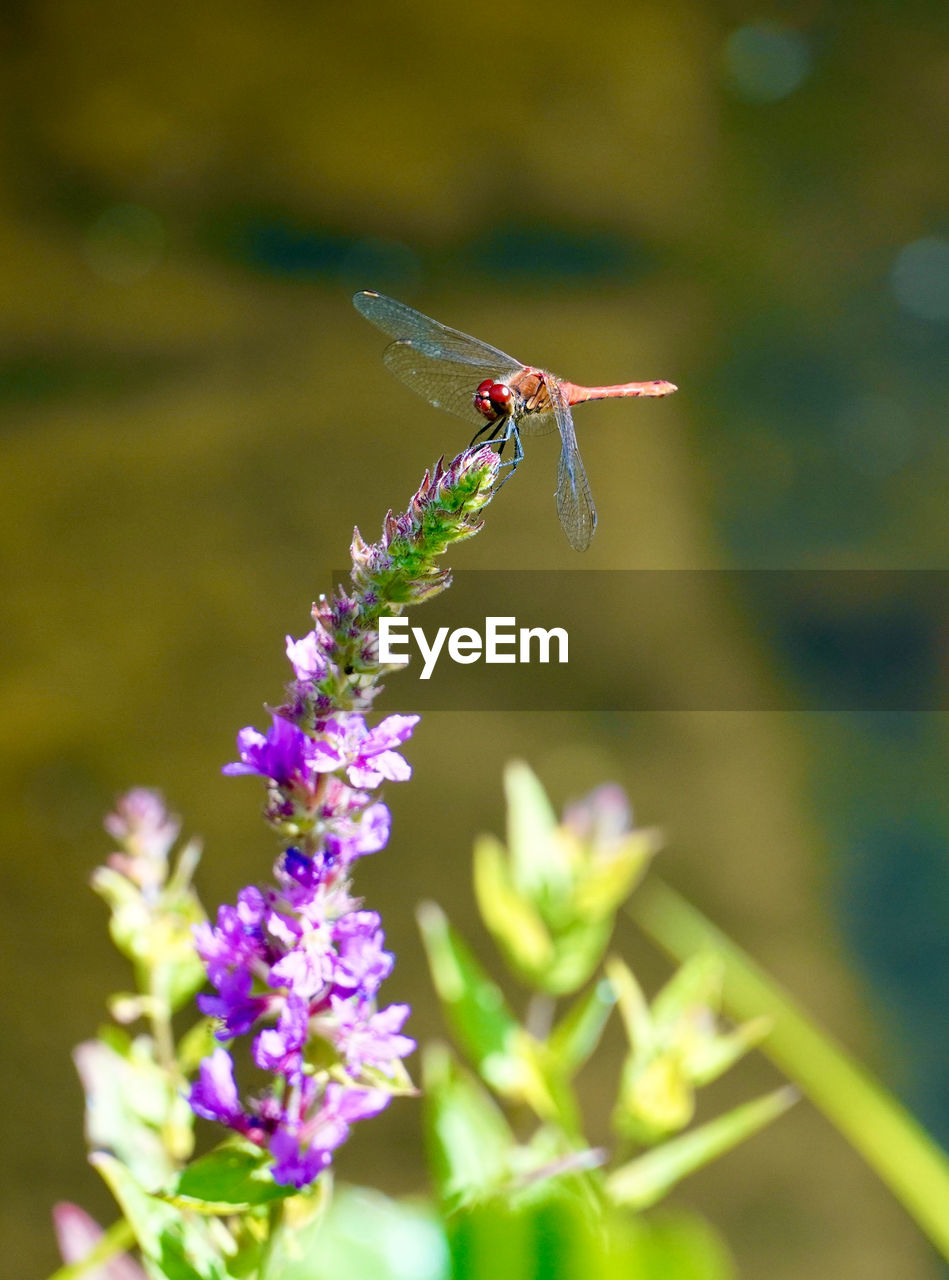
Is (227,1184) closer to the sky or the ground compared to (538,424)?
closer to the ground

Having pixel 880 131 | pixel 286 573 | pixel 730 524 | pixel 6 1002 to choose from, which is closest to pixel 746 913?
pixel 730 524

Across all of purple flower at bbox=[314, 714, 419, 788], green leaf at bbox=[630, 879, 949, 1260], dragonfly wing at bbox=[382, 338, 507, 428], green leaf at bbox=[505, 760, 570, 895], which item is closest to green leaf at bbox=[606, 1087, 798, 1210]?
green leaf at bbox=[630, 879, 949, 1260]

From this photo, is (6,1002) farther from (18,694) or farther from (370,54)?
(370,54)

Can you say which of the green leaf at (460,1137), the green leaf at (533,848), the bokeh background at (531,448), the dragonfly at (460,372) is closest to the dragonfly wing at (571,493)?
the dragonfly at (460,372)

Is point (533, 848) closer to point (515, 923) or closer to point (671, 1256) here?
point (515, 923)

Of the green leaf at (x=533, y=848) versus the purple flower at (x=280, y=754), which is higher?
the green leaf at (x=533, y=848)

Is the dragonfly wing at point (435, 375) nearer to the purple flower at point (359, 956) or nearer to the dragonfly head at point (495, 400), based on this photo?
the dragonfly head at point (495, 400)

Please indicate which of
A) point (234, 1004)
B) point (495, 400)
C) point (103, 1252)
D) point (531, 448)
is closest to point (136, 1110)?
point (103, 1252)
